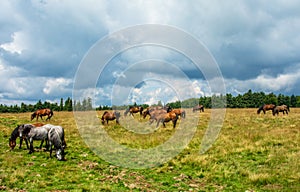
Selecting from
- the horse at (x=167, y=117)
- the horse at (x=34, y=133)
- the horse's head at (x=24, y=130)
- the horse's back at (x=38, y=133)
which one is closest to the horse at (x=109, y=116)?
the horse at (x=167, y=117)

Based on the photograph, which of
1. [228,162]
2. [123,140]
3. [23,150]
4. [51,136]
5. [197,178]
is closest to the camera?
[197,178]

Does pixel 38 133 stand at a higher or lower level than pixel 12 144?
higher

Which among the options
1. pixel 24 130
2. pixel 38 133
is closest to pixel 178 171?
pixel 38 133

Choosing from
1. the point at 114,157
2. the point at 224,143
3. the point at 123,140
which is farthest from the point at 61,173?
the point at 224,143

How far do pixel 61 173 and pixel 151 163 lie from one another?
4528 millimetres

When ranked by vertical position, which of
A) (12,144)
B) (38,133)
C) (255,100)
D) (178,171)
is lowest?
(178,171)

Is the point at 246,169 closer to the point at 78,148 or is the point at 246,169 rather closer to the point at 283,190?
the point at 283,190

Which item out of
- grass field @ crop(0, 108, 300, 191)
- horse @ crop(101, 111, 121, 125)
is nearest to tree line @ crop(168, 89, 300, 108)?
horse @ crop(101, 111, 121, 125)

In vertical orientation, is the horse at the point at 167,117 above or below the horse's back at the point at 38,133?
above

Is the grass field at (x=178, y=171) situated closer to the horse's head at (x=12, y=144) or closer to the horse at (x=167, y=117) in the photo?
the horse's head at (x=12, y=144)

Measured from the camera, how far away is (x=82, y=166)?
1338cm

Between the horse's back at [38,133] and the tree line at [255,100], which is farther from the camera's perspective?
the tree line at [255,100]

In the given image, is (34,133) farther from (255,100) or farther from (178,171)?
(255,100)

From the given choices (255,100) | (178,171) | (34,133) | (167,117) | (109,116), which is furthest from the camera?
(255,100)
